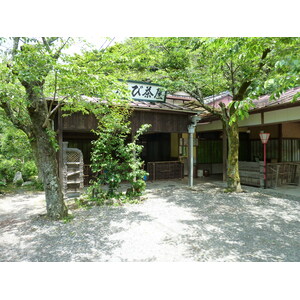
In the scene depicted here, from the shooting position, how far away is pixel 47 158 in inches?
196

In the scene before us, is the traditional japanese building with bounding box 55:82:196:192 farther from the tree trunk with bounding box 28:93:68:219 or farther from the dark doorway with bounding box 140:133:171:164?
the tree trunk with bounding box 28:93:68:219

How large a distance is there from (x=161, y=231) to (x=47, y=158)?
2905 mm

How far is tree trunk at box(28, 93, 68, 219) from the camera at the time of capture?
493 cm

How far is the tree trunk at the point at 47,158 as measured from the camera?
4926 millimetres

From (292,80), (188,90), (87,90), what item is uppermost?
(188,90)

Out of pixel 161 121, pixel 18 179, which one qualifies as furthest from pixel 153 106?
pixel 18 179

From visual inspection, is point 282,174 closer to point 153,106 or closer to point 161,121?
point 161,121

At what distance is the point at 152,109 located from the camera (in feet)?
27.0

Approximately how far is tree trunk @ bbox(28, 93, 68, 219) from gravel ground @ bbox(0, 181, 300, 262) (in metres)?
0.36

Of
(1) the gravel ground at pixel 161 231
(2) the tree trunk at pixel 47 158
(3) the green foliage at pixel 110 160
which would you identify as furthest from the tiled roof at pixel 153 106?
(2) the tree trunk at pixel 47 158

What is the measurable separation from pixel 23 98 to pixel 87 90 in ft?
4.65

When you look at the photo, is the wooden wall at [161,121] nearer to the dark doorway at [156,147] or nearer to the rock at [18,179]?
the dark doorway at [156,147]

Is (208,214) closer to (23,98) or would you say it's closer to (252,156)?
(23,98)
